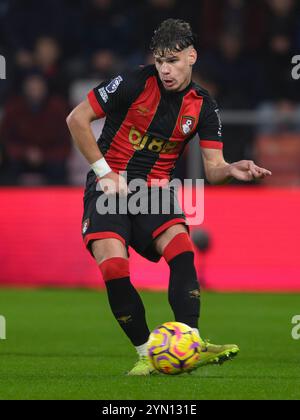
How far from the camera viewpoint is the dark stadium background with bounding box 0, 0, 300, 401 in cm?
1160

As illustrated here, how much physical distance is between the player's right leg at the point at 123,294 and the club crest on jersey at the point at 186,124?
87cm

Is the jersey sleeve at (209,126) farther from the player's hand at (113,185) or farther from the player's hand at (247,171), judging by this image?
the player's hand at (113,185)

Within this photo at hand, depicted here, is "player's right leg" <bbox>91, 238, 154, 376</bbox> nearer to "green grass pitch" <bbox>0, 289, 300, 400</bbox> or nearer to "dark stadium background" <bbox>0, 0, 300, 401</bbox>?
"green grass pitch" <bbox>0, 289, 300, 400</bbox>

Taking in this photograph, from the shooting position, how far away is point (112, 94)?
780 centimetres

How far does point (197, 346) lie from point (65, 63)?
967 cm

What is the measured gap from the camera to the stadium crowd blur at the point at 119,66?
14.7m

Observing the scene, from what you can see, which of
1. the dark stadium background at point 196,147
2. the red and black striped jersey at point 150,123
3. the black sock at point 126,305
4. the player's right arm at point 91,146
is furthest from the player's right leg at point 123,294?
the dark stadium background at point 196,147

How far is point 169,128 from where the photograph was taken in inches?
314

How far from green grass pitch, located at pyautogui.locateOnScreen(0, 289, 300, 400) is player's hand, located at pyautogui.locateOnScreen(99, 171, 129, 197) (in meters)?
1.14

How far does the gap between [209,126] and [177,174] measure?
6478 mm

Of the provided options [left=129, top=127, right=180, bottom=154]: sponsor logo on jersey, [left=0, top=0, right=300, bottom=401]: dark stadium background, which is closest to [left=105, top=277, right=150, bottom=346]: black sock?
[left=129, top=127, right=180, bottom=154]: sponsor logo on jersey
